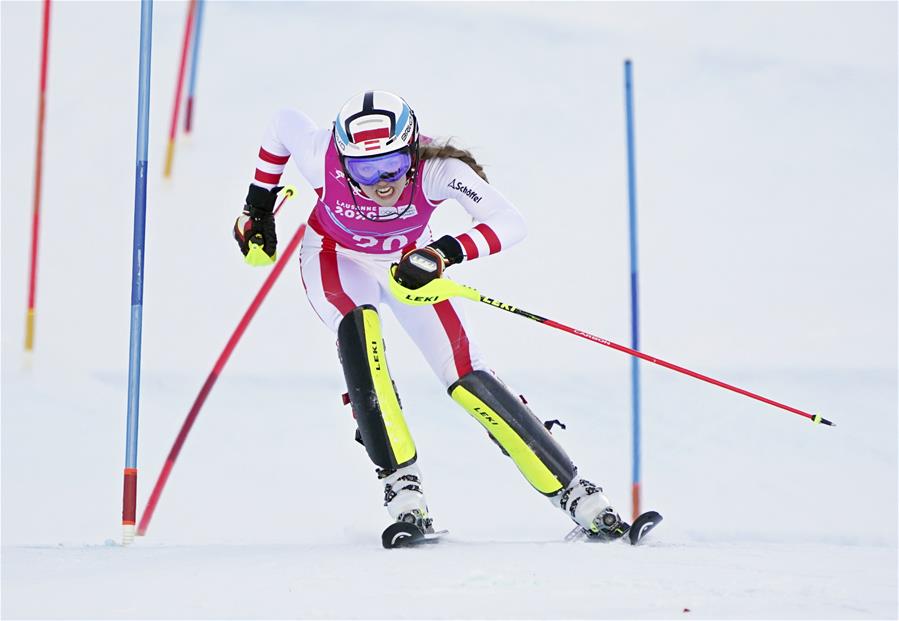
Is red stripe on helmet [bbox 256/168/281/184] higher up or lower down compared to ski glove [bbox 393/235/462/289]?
higher up

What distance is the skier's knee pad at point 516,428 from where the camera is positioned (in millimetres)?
3242

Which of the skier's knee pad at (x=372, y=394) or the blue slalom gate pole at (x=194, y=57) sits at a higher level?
the blue slalom gate pole at (x=194, y=57)

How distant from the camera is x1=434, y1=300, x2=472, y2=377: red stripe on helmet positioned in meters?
3.30

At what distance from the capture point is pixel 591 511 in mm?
3254

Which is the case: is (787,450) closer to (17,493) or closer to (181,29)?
(17,493)

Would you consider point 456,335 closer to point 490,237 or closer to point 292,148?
point 490,237

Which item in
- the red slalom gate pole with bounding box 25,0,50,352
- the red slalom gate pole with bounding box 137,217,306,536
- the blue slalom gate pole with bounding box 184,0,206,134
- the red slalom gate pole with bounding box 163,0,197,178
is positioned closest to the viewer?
the red slalom gate pole with bounding box 137,217,306,536

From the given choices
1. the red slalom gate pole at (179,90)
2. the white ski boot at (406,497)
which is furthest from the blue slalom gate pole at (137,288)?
the red slalom gate pole at (179,90)

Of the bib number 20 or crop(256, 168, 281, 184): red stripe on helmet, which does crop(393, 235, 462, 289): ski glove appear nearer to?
the bib number 20

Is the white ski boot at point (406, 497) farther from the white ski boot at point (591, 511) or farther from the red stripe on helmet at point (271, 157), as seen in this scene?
the red stripe on helmet at point (271, 157)

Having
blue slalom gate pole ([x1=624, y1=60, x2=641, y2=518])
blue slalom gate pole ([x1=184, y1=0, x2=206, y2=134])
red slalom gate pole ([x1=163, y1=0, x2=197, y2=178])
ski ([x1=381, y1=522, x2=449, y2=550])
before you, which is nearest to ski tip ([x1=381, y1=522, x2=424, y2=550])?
ski ([x1=381, y1=522, x2=449, y2=550])

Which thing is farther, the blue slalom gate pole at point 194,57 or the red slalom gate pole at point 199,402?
the blue slalom gate pole at point 194,57

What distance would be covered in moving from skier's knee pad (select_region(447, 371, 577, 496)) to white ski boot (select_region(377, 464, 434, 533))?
0.83 ft

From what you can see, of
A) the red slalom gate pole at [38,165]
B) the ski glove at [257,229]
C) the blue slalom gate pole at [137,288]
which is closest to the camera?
the blue slalom gate pole at [137,288]
